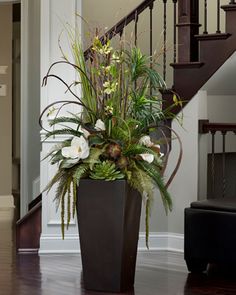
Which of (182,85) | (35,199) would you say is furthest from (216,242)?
(35,199)

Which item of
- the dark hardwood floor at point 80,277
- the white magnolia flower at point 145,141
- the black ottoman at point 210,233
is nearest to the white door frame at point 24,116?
the dark hardwood floor at point 80,277

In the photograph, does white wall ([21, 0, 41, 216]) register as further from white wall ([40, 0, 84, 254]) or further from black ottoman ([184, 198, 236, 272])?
black ottoman ([184, 198, 236, 272])

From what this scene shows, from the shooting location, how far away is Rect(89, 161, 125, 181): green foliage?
4871 mm

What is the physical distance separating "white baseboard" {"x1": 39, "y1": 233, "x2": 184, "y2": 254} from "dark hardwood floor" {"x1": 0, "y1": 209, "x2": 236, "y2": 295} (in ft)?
0.37

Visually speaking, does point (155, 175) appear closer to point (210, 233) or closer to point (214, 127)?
point (210, 233)

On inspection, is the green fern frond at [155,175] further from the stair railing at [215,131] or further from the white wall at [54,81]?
the white wall at [54,81]

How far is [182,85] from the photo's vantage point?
6.34m

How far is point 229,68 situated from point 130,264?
1890 millimetres

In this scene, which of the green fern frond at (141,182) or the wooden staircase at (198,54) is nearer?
the green fern frond at (141,182)

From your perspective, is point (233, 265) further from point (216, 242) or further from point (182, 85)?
point (182, 85)

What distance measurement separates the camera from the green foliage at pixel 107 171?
4871mm

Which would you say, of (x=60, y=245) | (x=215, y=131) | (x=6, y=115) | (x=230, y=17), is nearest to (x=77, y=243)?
(x=60, y=245)

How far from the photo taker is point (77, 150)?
486 cm

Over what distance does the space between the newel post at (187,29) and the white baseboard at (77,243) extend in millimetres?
1367
